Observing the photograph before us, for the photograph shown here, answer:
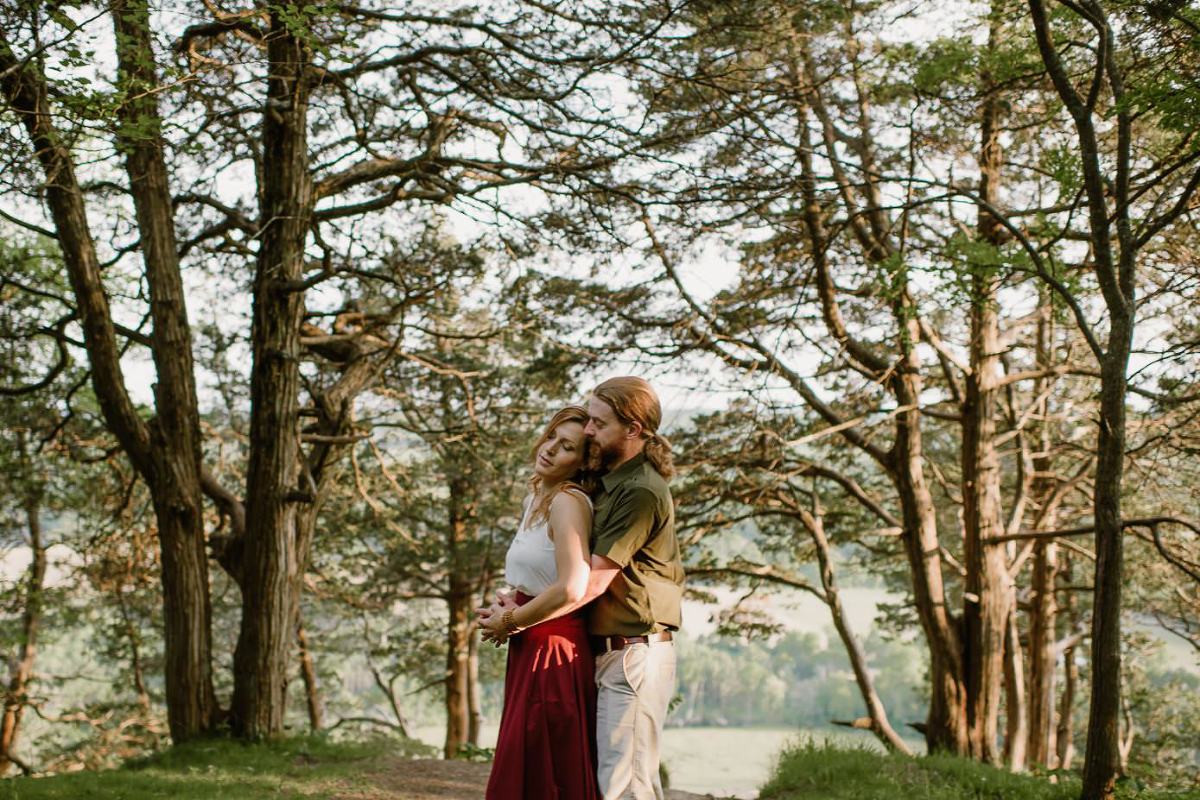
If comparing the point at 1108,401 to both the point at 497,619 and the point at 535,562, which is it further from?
the point at 497,619

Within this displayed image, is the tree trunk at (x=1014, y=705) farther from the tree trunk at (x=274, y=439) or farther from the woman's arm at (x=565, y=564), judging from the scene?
the woman's arm at (x=565, y=564)

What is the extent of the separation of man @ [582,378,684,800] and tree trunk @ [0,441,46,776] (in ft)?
43.5

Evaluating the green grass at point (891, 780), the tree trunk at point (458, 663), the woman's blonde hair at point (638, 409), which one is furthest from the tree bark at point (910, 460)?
the tree trunk at point (458, 663)

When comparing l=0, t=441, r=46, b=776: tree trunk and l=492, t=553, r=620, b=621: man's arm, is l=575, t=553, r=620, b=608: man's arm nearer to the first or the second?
l=492, t=553, r=620, b=621: man's arm

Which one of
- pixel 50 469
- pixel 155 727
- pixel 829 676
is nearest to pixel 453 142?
pixel 50 469

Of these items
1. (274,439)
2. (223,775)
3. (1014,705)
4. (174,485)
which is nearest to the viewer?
(223,775)

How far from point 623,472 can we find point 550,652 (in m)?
0.61

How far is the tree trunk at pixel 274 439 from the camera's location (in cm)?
841

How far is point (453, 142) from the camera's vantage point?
8984mm

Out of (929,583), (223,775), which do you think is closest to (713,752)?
(929,583)

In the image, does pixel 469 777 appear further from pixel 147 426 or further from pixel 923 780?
pixel 147 426

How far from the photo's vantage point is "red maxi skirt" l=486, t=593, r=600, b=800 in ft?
9.64

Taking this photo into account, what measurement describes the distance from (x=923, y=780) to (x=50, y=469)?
12.6 m

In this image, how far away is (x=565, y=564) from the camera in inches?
112
